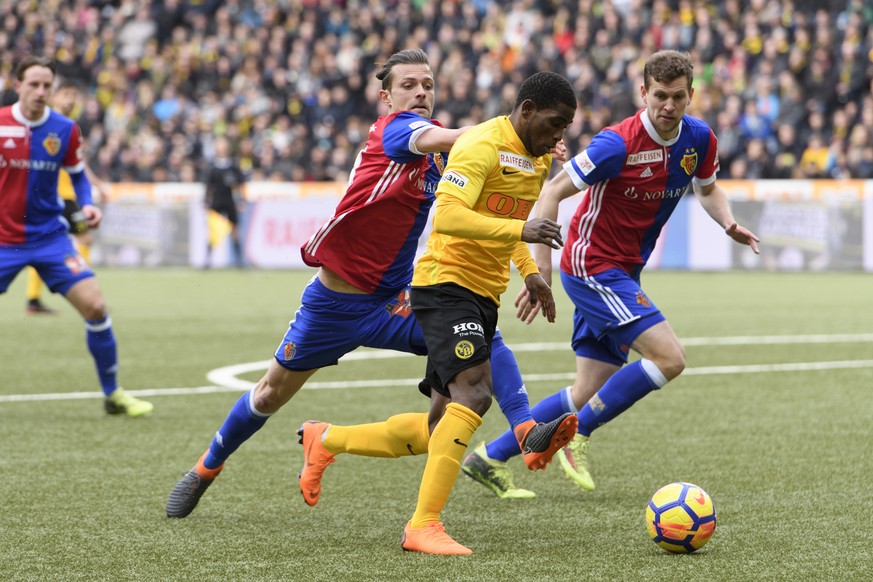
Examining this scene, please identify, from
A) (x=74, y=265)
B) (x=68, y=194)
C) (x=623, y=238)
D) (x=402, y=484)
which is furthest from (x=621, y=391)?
(x=68, y=194)

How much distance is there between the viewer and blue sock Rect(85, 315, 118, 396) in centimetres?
887

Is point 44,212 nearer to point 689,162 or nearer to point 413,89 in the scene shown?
point 413,89

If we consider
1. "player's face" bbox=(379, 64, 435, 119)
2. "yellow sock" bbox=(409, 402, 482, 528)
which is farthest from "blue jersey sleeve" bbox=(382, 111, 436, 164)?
"yellow sock" bbox=(409, 402, 482, 528)

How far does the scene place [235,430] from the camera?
5891 mm

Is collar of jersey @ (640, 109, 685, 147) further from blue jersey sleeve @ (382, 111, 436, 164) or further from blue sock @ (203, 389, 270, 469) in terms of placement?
blue sock @ (203, 389, 270, 469)

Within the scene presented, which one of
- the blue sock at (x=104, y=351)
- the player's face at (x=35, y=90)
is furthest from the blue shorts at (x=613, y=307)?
the player's face at (x=35, y=90)

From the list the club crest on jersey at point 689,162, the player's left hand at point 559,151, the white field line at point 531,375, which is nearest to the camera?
the player's left hand at point 559,151

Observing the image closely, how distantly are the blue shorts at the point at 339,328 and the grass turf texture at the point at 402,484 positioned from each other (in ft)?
2.24

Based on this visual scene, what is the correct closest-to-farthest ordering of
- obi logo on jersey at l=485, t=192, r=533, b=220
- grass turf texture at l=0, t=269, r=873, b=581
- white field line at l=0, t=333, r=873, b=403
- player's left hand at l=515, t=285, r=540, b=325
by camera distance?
grass turf texture at l=0, t=269, r=873, b=581 < obi logo on jersey at l=485, t=192, r=533, b=220 < player's left hand at l=515, t=285, r=540, b=325 < white field line at l=0, t=333, r=873, b=403

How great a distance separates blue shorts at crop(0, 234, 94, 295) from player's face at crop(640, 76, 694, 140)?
408cm

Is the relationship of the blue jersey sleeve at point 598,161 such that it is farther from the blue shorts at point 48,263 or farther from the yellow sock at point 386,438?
the blue shorts at point 48,263

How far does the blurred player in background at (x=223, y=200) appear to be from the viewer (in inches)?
973

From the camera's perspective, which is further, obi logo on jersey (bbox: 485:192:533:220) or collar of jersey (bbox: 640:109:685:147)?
collar of jersey (bbox: 640:109:685:147)

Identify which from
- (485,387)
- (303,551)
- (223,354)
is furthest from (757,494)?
(223,354)
